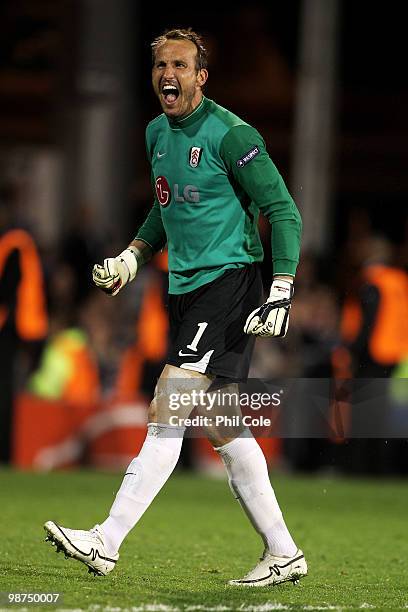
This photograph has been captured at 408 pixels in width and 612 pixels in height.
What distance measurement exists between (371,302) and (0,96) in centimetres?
620

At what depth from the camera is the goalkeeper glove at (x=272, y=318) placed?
20.8 feet

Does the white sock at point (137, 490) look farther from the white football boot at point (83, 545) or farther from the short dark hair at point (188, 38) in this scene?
the short dark hair at point (188, 38)

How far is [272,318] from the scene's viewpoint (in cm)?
636

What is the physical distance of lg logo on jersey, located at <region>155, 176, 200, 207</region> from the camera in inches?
262

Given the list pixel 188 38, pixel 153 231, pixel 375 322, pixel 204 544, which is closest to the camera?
pixel 188 38

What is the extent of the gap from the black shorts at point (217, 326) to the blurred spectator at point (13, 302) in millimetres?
6166

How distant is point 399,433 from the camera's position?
1270 centimetres

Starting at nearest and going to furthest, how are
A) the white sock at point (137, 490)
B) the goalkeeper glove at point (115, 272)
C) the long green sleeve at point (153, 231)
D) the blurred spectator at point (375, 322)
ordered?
the white sock at point (137, 490) < the goalkeeper glove at point (115, 272) < the long green sleeve at point (153, 231) < the blurred spectator at point (375, 322)

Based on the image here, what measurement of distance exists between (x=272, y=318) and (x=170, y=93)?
1026mm

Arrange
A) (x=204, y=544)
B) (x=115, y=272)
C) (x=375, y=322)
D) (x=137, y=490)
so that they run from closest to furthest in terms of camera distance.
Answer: (x=137, y=490) < (x=115, y=272) < (x=204, y=544) < (x=375, y=322)

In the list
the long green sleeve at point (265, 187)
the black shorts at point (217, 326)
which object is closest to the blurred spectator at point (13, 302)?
the black shorts at point (217, 326)

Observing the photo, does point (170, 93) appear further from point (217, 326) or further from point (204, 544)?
point (204, 544)

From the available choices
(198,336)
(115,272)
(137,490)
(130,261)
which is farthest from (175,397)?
(130,261)

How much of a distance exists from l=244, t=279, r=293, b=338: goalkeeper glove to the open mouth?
2.88 feet
